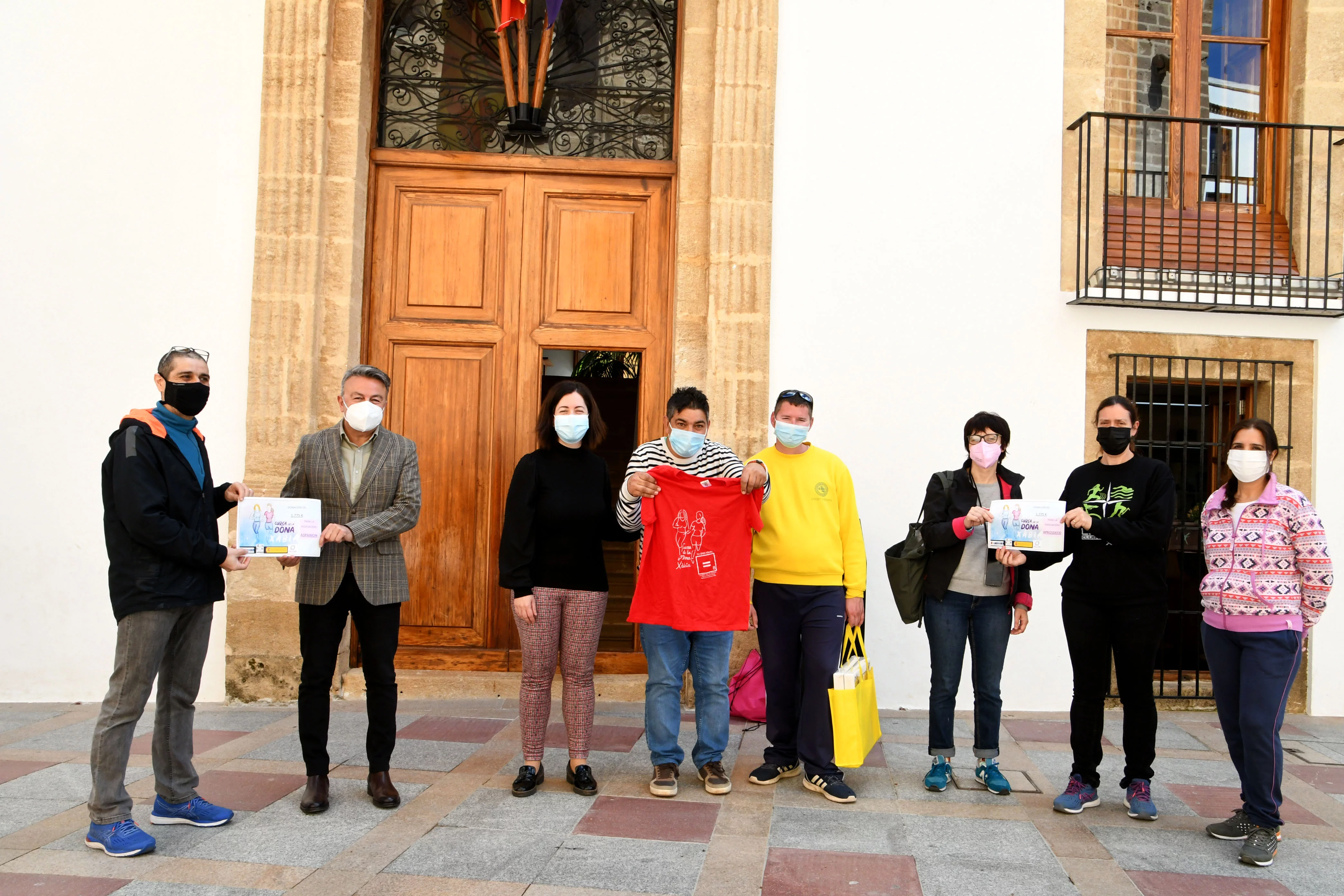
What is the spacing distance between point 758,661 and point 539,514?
6.86 ft

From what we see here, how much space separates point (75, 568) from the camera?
6289mm

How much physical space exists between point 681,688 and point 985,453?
66.7 inches

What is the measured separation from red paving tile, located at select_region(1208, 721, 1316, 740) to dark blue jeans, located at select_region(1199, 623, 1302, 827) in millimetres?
2114

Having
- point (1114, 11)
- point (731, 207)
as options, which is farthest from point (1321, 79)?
point (731, 207)

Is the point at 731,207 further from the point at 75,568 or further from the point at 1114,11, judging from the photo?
the point at 75,568

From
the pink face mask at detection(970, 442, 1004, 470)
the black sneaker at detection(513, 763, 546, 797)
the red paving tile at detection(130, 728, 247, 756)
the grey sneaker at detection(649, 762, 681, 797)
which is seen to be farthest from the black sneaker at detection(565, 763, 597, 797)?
the pink face mask at detection(970, 442, 1004, 470)

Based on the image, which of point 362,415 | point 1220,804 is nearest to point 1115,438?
point 1220,804

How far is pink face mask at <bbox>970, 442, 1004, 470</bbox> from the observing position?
4570mm

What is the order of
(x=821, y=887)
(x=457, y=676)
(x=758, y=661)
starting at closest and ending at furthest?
(x=821, y=887) → (x=758, y=661) → (x=457, y=676)

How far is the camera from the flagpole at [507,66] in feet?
21.7

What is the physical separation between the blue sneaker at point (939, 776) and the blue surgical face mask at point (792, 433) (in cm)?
158

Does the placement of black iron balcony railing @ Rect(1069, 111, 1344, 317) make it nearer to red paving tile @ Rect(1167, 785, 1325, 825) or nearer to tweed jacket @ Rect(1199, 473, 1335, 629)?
tweed jacket @ Rect(1199, 473, 1335, 629)

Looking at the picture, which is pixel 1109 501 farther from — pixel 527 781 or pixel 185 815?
pixel 185 815

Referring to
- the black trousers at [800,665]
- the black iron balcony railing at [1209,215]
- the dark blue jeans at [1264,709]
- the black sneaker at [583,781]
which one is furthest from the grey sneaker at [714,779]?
the black iron balcony railing at [1209,215]
